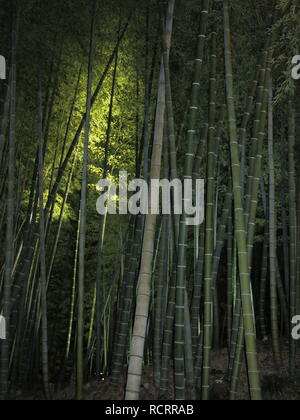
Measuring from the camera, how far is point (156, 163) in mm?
2967

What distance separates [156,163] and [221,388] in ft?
7.96

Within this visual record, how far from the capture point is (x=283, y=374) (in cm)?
479

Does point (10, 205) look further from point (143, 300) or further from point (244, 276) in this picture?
point (244, 276)

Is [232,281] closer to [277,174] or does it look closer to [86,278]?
[277,174]

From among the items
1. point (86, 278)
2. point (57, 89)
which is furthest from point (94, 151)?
point (86, 278)

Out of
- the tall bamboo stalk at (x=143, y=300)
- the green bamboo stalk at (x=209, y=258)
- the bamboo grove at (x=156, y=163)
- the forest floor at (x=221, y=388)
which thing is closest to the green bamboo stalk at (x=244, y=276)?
the bamboo grove at (x=156, y=163)

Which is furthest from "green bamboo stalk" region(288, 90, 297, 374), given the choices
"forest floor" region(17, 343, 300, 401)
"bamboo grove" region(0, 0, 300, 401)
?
"forest floor" region(17, 343, 300, 401)

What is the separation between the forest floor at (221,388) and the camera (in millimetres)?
4094

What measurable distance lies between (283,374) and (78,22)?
420 cm

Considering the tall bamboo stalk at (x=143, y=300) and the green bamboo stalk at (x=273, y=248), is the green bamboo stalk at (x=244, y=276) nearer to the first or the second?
the tall bamboo stalk at (x=143, y=300)

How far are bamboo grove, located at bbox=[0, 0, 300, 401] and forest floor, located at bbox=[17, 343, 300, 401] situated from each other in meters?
0.04

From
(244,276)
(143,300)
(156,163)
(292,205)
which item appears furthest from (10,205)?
(292,205)

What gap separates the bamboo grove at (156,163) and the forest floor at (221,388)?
0.04 metres

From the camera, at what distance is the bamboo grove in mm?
3074
